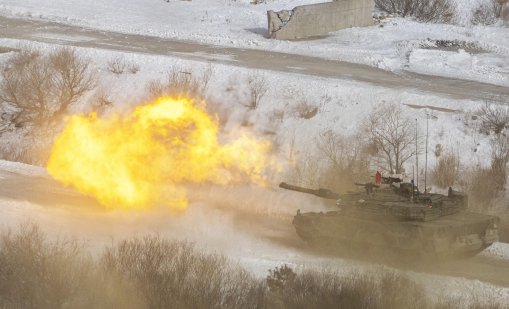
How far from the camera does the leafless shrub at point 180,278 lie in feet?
52.3

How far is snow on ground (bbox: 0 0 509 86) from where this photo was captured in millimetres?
34875

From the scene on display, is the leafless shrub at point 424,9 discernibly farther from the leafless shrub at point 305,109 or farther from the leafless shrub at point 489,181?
the leafless shrub at point 489,181

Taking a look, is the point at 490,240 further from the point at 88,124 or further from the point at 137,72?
the point at 137,72

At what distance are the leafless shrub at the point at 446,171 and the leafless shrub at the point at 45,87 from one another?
15078 mm

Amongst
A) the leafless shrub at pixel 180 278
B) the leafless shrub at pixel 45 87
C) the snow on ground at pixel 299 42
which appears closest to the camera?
the leafless shrub at pixel 180 278

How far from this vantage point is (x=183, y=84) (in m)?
32.4

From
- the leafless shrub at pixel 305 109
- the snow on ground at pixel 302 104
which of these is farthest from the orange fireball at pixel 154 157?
the leafless shrub at pixel 305 109

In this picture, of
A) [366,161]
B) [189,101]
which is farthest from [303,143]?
[189,101]

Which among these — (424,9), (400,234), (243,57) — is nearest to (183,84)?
(243,57)

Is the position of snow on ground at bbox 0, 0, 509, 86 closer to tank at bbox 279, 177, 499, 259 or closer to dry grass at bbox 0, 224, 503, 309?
tank at bbox 279, 177, 499, 259

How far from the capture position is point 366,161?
28.1 metres

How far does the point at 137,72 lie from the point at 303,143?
28.9ft

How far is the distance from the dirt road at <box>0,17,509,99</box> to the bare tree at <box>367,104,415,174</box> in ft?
8.43

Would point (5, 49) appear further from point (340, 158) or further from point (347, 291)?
point (347, 291)
